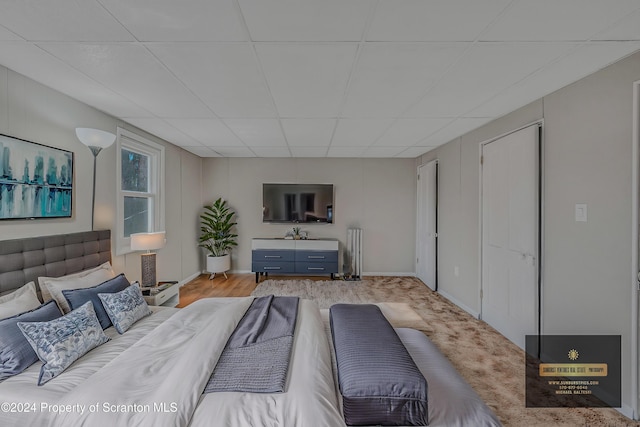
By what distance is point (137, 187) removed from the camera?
3645mm

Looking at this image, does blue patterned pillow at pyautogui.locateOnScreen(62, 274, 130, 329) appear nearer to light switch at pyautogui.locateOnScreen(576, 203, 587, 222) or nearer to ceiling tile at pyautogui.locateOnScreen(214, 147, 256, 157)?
ceiling tile at pyautogui.locateOnScreen(214, 147, 256, 157)

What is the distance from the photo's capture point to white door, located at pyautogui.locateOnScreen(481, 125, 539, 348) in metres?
2.56

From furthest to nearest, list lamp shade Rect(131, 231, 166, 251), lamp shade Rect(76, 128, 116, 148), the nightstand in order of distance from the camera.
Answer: lamp shade Rect(131, 231, 166, 251)
the nightstand
lamp shade Rect(76, 128, 116, 148)

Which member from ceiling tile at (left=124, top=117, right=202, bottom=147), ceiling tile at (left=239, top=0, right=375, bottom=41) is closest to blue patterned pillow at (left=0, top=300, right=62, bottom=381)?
ceiling tile at (left=239, top=0, right=375, bottom=41)

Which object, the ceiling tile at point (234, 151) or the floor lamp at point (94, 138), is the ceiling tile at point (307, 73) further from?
the ceiling tile at point (234, 151)

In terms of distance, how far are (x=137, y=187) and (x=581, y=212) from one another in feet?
15.7

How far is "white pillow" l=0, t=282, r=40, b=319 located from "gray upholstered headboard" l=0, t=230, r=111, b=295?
0.16 m

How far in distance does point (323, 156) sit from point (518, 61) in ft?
11.9

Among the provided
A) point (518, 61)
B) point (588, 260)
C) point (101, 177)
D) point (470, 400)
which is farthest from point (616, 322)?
point (101, 177)

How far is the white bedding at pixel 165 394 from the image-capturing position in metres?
1.09

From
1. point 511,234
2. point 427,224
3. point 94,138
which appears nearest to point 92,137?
point 94,138

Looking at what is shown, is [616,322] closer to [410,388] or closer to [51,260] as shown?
[410,388]

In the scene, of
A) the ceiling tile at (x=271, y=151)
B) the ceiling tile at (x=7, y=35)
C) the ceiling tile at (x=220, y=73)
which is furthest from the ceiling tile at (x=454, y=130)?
the ceiling tile at (x=7, y=35)

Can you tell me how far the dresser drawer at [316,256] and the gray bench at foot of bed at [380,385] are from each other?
3486 millimetres
